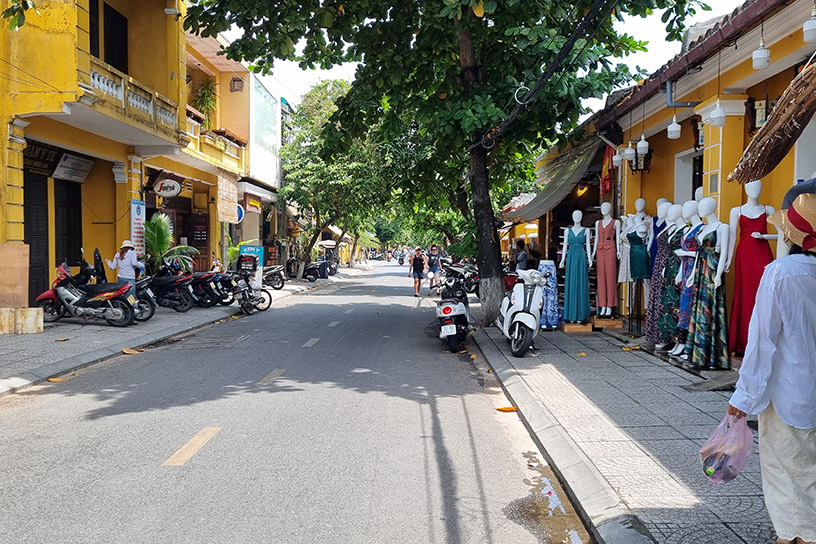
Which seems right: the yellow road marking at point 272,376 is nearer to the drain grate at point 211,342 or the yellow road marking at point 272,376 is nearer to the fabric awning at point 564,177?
the drain grate at point 211,342

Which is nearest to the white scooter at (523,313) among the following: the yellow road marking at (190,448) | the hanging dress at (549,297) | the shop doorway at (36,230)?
the hanging dress at (549,297)

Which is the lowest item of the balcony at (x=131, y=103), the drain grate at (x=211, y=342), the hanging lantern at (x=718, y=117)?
the drain grate at (x=211, y=342)

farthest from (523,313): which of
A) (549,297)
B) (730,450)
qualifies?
(730,450)

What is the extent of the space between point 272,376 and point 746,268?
18.6 ft

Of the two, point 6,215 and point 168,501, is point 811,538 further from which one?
point 6,215

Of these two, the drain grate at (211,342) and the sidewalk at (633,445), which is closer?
the sidewalk at (633,445)

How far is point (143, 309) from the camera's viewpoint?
43.9 ft

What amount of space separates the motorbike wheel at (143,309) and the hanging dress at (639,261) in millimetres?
9365

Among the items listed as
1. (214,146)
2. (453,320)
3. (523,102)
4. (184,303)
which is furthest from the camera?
(214,146)

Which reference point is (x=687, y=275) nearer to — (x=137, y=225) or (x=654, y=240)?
(x=654, y=240)

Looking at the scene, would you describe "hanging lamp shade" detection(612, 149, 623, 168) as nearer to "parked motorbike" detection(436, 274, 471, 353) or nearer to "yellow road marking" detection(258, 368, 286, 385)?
"parked motorbike" detection(436, 274, 471, 353)

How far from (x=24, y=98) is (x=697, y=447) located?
11.8 m

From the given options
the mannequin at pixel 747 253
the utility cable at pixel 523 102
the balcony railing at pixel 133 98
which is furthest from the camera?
the balcony railing at pixel 133 98

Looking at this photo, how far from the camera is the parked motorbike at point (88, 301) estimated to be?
1227cm
